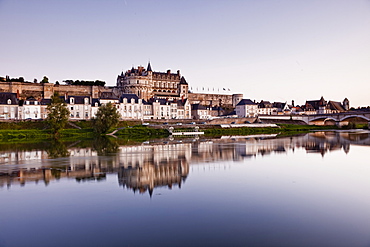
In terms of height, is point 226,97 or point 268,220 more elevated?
point 226,97

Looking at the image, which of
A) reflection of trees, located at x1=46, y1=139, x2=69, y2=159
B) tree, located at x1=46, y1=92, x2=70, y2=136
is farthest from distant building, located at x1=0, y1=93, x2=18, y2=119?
reflection of trees, located at x1=46, y1=139, x2=69, y2=159

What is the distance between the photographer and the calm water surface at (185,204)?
681cm

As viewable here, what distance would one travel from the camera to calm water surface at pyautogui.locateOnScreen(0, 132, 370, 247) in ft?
22.4

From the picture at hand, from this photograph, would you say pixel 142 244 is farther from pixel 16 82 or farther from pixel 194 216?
pixel 16 82

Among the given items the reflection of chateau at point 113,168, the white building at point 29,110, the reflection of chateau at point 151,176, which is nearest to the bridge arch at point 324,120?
the reflection of chateau at point 113,168

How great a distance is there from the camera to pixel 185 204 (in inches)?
356

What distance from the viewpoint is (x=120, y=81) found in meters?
64.5

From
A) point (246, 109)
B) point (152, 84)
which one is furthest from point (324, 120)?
point (152, 84)

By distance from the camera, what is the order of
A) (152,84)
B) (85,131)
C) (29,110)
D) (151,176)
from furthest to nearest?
(152,84)
(29,110)
(85,131)
(151,176)

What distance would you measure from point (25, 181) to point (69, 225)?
5506mm

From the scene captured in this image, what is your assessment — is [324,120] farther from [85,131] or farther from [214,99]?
[85,131]

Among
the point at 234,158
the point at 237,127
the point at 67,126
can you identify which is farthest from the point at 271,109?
the point at 234,158

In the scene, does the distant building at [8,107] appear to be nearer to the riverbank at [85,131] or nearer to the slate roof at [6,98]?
the slate roof at [6,98]

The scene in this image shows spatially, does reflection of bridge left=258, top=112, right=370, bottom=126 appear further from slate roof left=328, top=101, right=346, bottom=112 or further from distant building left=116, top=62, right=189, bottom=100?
slate roof left=328, top=101, right=346, bottom=112
